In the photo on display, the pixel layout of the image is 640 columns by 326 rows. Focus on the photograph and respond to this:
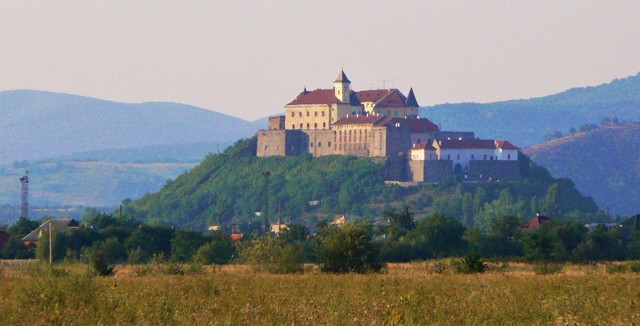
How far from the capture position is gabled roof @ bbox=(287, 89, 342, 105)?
160 m

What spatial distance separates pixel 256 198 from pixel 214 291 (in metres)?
132

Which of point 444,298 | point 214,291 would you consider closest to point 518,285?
point 444,298

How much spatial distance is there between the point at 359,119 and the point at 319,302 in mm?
122948

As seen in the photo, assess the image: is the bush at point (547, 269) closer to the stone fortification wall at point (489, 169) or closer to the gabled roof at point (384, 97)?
the stone fortification wall at point (489, 169)

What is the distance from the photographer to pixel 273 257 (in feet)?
178

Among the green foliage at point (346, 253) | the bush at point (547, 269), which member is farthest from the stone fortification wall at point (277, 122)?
the bush at point (547, 269)

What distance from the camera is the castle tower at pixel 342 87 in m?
162

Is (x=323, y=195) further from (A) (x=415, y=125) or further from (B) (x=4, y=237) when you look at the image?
(B) (x=4, y=237)

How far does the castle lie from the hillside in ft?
5.09

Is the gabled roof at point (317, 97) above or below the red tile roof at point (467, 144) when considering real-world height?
above

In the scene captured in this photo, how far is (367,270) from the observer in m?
46.9

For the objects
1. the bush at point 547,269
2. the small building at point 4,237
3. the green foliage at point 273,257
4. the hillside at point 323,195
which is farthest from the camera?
the hillside at point 323,195

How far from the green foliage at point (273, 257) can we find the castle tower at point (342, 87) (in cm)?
10029

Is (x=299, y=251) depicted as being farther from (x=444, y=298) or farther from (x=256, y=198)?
(x=256, y=198)
